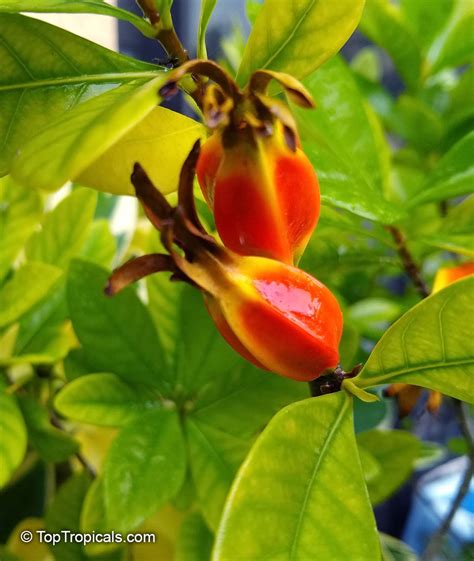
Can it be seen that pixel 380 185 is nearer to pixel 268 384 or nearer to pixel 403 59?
pixel 268 384

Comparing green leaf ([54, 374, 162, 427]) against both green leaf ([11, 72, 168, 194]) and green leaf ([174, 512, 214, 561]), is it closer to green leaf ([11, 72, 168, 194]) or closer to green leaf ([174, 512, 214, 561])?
green leaf ([174, 512, 214, 561])

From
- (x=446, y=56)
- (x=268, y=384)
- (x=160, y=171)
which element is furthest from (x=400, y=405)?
(x=446, y=56)

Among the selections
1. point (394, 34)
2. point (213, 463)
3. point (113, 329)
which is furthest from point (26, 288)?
point (394, 34)

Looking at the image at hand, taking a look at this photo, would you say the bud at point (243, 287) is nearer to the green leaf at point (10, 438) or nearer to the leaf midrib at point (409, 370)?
the leaf midrib at point (409, 370)

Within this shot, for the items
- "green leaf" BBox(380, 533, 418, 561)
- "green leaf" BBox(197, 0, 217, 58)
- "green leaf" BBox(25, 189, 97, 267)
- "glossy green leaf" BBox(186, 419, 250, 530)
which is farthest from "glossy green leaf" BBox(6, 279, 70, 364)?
"green leaf" BBox(380, 533, 418, 561)

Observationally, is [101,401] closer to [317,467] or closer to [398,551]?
[317,467]
